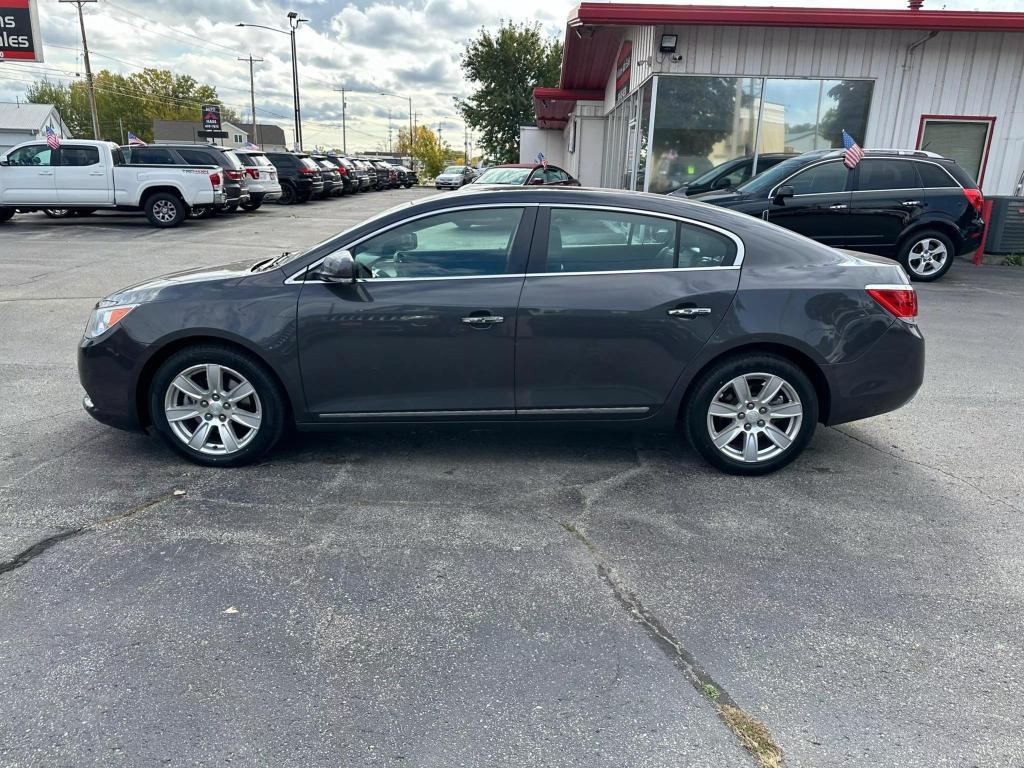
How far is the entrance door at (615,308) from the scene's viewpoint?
4113 mm

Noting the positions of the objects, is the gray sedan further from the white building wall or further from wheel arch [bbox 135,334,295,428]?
the white building wall

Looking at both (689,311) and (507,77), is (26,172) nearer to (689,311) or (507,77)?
(689,311)

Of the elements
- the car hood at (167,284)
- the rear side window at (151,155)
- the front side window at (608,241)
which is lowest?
the car hood at (167,284)

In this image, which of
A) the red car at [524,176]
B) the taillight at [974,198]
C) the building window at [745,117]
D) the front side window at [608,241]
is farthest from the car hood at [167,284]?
the building window at [745,117]

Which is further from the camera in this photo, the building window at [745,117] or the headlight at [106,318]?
the building window at [745,117]

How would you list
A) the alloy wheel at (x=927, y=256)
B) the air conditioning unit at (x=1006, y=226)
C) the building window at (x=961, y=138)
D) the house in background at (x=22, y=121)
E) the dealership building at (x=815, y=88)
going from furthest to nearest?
the house in background at (x=22, y=121) → the building window at (x=961, y=138) → the dealership building at (x=815, y=88) → the air conditioning unit at (x=1006, y=226) → the alloy wheel at (x=927, y=256)

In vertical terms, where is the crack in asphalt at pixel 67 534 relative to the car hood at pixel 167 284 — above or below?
below

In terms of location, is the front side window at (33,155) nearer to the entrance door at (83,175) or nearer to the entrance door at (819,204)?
the entrance door at (83,175)

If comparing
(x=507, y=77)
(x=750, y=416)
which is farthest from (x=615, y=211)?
(x=507, y=77)

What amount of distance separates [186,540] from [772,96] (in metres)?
13.5

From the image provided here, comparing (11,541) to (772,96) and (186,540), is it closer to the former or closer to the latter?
(186,540)

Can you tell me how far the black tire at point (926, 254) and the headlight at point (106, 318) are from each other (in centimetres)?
1023

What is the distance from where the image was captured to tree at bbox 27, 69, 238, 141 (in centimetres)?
9994

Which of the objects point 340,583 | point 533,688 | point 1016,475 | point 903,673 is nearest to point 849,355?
point 1016,475
